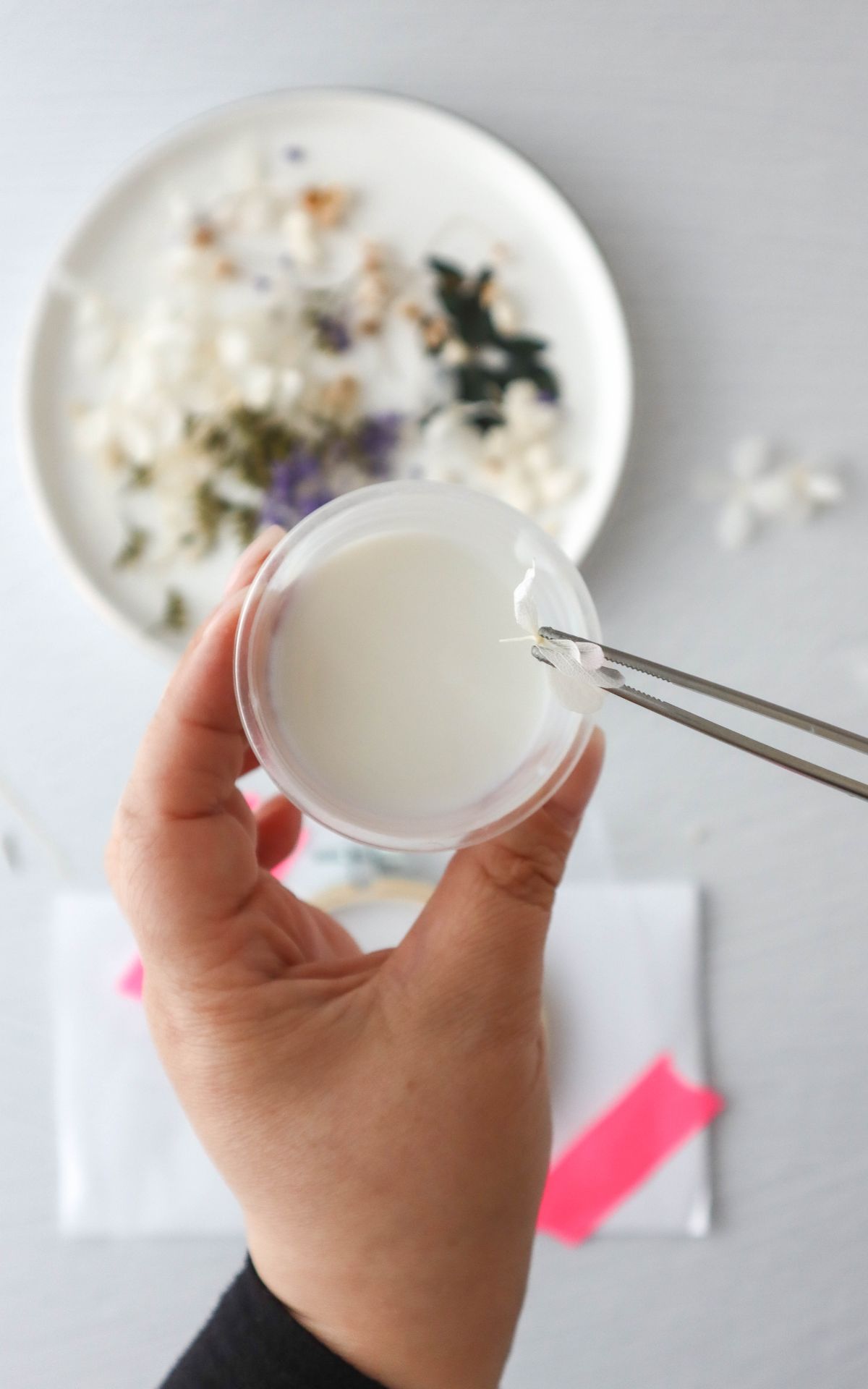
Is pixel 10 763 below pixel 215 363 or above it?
below

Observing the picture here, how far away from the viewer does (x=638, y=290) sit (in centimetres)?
73

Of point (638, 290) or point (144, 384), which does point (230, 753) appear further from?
point (638, 290)

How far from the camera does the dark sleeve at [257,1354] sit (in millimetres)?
478

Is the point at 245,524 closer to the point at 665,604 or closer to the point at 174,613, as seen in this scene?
the point at 174,613

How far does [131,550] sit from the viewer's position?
2.34 ft

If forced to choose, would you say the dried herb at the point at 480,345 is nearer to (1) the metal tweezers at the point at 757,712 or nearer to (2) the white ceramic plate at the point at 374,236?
(2) the white ceramic plate at the point at 374,236

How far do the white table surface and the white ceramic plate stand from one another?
1.5 inches

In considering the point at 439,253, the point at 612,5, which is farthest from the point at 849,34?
the point at 439,253

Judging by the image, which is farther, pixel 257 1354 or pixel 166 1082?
pixel 166 1082

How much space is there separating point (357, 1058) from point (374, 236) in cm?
52

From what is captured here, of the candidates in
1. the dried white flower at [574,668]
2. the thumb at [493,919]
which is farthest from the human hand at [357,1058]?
the dried white flower at [574,668]

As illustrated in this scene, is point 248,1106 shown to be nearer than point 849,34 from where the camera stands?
Yes

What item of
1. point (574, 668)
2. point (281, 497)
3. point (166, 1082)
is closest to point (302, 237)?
point (281, 497)

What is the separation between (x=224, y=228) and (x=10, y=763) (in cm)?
38
